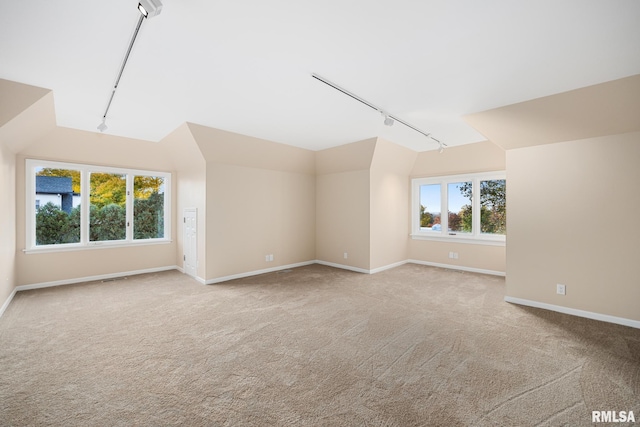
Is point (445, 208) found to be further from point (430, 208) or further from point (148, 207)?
point (148, 207)

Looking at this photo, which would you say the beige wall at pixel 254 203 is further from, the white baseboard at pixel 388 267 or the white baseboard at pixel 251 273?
the white baseboard at pixel 388 267

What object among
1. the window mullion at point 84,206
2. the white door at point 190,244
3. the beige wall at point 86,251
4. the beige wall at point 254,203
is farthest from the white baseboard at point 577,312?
the window mullion at point 84,206

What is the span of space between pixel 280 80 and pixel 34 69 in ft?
8.17

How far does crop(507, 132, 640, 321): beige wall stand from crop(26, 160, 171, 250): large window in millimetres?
6862

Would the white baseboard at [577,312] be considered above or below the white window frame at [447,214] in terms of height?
below

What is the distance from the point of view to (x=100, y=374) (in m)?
2.28

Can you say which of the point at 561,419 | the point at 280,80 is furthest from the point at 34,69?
the point at 561,419

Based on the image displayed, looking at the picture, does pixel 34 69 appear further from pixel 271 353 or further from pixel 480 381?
pixel 480 381

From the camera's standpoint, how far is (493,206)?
584 centimetres

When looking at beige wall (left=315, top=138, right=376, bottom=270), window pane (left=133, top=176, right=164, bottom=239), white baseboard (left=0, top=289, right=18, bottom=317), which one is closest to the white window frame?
beige wall (left=315, top=138, right=376, bottom=270)

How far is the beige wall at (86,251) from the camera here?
450 centimetres

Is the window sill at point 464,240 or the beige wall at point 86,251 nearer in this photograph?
the beige wall at point 86,251

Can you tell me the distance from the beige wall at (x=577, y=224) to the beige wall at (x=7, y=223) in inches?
286

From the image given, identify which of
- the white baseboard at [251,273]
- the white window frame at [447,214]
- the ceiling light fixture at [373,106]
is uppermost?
the ceiling light fixture at [373,106]
